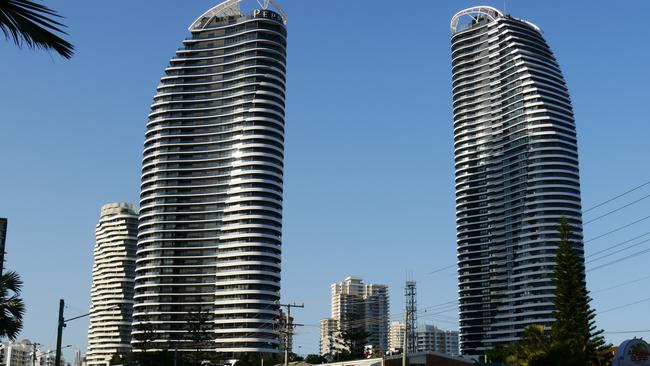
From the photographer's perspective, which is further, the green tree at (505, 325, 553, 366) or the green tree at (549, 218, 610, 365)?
the green tree at (549, 218, 610, 365)

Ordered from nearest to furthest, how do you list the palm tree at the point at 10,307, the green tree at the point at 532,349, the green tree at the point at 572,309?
the palm tree at the point at 10,307 → the green tree at the point at 532,349 → the green tree at the point at 572,309

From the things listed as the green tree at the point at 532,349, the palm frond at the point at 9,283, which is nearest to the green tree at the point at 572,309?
the green tree at the point at 532,349

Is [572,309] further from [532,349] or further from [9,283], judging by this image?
[9,283]

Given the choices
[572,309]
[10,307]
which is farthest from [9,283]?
[572,309]

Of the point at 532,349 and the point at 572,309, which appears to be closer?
the point at 532,349

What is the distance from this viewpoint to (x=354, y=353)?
174 metres

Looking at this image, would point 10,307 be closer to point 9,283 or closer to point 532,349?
point 9,283

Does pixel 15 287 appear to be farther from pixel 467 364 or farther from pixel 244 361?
pixel 244 361

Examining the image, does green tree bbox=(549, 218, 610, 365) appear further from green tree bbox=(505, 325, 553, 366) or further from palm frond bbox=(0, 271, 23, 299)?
palm frond bbox=(0, 271, 23, 299)

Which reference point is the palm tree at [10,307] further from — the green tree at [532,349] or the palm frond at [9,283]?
the green tree at [532,349]

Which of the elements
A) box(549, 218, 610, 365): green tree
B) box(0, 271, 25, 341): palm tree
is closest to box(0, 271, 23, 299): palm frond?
box(0, 271, 25, 341): palm tree

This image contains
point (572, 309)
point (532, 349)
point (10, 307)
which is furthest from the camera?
point (572, 309)

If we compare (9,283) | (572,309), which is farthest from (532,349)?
(9,283)

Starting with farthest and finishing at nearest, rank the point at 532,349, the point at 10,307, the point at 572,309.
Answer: the point at 572,309, the point at 532,349, the point at 10,307
